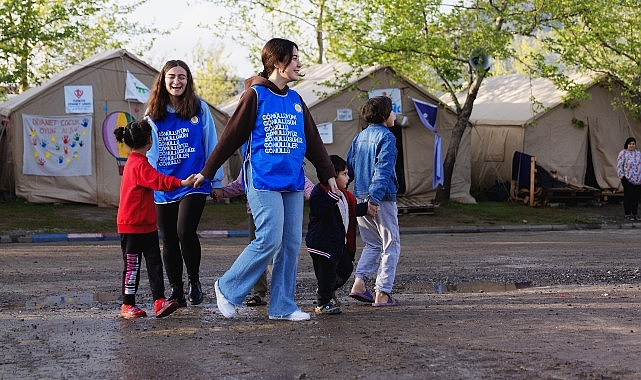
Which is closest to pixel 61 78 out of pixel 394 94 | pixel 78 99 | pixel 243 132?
pixel 78 99

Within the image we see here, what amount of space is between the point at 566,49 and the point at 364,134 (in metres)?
18.6

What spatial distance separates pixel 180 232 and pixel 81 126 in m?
15.5

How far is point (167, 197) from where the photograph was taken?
797 centimetres

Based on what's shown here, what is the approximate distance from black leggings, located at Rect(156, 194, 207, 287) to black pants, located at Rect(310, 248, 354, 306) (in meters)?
0.90

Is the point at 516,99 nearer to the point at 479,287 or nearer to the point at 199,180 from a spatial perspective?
the point at 479,287

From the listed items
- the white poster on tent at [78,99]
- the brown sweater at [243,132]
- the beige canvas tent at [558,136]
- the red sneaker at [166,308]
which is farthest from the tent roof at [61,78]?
the brown sweater at [243,132]

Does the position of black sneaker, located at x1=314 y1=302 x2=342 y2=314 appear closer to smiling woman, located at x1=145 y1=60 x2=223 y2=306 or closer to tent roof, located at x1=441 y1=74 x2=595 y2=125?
smiling woman, located at x1=145 y1=60 x2=223 y2=306

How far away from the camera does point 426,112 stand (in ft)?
84.0

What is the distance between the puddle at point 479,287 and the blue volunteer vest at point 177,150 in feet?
9.26

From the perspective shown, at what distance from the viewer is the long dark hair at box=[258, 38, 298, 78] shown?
7.37 m

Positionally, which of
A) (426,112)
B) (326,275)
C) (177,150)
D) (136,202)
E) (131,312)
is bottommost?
(131,312)

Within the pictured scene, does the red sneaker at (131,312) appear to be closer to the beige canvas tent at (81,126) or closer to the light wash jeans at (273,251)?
the light wash jeans at (273,251)

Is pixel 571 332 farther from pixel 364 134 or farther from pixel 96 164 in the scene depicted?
pixel 96 164

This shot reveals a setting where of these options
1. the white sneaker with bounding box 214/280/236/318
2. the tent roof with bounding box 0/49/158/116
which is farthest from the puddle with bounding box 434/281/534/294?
the tent roof with bounding box 0/49/158/116
